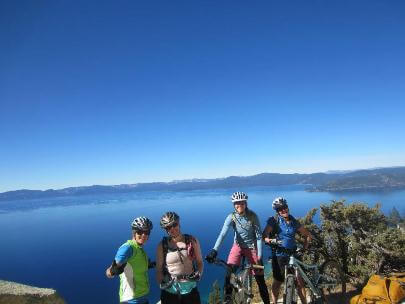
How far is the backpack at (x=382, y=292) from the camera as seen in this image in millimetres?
6332

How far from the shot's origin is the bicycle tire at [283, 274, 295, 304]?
5965 mm

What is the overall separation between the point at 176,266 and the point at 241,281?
2.11 metres

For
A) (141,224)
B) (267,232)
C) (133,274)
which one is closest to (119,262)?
(133,274)

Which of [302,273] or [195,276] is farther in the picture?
[302,273]

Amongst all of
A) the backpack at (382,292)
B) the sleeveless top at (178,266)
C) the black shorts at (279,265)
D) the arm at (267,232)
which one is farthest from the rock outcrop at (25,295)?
the backpack at (382,292)

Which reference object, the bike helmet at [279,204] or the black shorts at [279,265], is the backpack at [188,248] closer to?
the bike helmet at [279,204]

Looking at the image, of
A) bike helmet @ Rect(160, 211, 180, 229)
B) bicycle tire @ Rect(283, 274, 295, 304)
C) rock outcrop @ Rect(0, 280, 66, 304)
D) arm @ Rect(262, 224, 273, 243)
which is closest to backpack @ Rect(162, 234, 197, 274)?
bike helmet @ Rect(160, 211, 180, 229)

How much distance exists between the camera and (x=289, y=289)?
6051 mm

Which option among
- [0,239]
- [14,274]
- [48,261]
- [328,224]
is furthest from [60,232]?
[328,224]

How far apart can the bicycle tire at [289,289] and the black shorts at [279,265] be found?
635mm

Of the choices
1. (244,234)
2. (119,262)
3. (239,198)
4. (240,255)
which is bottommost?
(240,255)

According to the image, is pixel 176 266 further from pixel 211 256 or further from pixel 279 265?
pixel 279 265

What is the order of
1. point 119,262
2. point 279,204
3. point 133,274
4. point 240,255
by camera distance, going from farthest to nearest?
1. point 279,204
2. point 240,255
3. point 133,274
4. point 119,262

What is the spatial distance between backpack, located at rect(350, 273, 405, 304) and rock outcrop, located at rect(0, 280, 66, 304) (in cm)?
599
